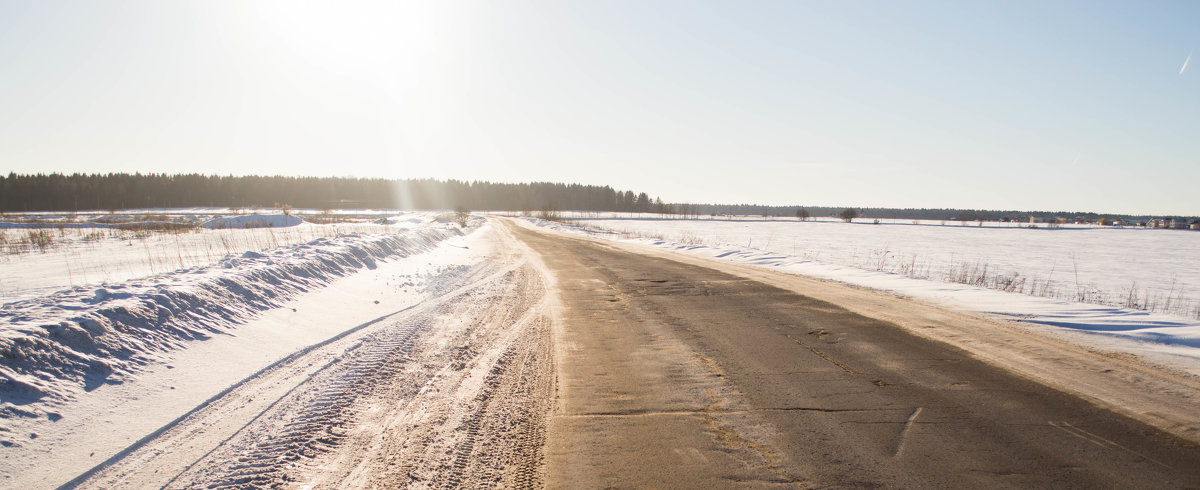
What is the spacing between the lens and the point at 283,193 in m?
117

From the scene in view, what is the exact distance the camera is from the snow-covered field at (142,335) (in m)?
3.39

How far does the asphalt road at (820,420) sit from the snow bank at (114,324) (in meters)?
3.74

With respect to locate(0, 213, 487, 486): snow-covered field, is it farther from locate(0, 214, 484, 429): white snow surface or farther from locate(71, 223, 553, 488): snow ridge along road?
locate(71, 223, 553, 488): snow ridge along road

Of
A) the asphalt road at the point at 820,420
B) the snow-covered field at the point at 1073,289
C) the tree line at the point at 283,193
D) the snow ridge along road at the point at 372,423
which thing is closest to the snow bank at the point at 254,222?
the snow-covered field at the point at 1073,289

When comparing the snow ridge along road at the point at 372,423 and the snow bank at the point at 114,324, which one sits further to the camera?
the snow bank at the point at 114,324

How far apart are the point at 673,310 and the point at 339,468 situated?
5745mm

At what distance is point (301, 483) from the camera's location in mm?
2859

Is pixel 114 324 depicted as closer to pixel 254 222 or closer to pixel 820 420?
pixel 820 420

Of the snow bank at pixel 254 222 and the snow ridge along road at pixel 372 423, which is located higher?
the snow bank at pixel 254 222

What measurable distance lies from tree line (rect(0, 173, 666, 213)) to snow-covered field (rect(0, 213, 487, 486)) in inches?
2532

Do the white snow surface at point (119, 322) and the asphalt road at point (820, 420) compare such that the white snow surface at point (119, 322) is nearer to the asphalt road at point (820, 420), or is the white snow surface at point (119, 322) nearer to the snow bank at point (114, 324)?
the snow bank at point (114, 324)

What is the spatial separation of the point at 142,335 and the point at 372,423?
327 centimetres

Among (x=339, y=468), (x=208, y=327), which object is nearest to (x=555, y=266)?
(x=208, y=327)

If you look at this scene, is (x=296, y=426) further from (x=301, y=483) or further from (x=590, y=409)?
(x=590, y=409)
